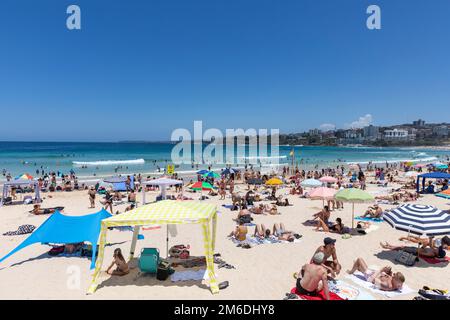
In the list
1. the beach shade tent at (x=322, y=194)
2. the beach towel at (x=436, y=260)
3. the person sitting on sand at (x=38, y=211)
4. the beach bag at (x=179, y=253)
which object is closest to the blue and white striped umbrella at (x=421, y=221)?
the beach towel at (x=436, y=260)

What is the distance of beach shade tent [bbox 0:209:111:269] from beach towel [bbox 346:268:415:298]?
227 inches

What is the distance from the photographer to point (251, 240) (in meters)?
9.05

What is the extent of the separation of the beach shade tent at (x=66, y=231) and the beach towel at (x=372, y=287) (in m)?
5.77

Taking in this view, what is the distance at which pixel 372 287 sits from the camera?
5.79 meters

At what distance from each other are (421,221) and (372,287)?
2.03 m

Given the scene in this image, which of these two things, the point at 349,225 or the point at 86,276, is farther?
the point at 349,225

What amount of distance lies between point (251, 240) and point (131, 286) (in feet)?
13.3

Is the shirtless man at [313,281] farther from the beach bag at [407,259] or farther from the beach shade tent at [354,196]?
the beach shade tent at [354,196]

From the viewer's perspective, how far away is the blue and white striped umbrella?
6.47m

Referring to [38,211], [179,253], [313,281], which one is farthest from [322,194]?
[38,211]

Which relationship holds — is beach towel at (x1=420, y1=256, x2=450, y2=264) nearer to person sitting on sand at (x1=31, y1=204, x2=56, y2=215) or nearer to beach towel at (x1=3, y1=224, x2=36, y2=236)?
beach towel at (x1=3, y1=224, x2=36, y2=236)
